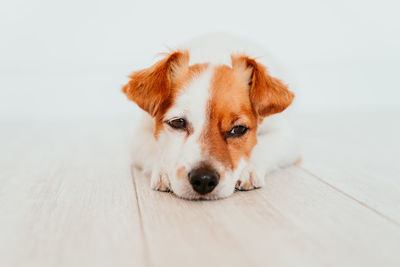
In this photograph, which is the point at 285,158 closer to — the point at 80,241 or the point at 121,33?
the point at 80,241

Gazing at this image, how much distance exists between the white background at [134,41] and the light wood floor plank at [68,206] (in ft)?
7.56

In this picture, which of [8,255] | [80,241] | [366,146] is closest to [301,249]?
[80,241]

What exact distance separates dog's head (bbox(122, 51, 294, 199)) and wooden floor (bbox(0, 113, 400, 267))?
148mm

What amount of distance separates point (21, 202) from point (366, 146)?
9.25ft

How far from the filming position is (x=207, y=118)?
221cm

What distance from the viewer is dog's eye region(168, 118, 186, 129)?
228 centimetres

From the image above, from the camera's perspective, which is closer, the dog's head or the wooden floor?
the wooden floor

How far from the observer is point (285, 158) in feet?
9.27

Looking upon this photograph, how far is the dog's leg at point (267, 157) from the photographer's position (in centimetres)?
235

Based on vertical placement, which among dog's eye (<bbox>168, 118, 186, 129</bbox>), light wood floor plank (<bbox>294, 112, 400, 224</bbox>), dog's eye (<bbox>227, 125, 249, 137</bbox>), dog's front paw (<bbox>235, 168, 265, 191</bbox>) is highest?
dog's eye (<bbox>168, 118, 186, 129</bbox>)

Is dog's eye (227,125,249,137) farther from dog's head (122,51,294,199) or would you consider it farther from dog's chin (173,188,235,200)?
dog's chin (173,188,235,200)

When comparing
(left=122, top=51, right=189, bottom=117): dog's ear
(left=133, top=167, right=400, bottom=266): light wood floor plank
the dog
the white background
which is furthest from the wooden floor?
the white background

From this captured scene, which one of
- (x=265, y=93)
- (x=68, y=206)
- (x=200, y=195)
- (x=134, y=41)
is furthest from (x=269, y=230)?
(x=134, y=41)

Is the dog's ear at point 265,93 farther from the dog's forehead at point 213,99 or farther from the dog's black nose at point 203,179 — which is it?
the dog's black nose at point 203,179
